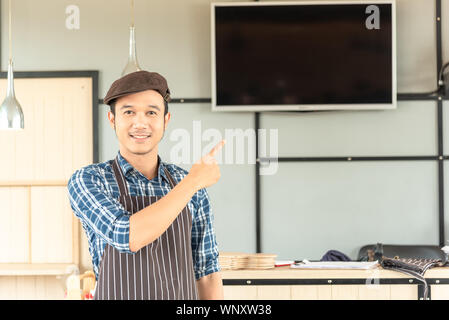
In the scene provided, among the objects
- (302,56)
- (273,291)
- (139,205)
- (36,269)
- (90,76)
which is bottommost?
(36,269)

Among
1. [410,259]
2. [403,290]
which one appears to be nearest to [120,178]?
[403,290]

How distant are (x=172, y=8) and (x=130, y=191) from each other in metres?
3.22

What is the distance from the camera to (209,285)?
1323mm

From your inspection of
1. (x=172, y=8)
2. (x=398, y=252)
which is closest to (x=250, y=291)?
(x=398, y=252)

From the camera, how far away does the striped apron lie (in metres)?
1.15

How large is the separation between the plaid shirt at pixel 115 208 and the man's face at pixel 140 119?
3.3 inches

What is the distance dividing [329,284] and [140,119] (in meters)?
1.82

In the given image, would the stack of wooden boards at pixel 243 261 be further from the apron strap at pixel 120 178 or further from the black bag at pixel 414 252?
the apron strap at pixel 120 178

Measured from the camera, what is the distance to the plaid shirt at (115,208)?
1.07 metres

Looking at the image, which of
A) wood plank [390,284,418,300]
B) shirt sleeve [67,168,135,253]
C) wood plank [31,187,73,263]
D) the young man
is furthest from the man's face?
wood plank [31,187,73,263]

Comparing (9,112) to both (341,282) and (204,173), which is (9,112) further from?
(204,173)

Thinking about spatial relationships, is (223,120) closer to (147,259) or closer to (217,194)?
(217,194)

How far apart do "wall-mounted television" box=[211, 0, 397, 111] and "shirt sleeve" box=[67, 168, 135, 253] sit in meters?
2.93

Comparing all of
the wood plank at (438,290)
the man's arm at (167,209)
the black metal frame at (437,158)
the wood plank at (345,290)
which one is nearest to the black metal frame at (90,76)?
the black metal frame at (437,158)
